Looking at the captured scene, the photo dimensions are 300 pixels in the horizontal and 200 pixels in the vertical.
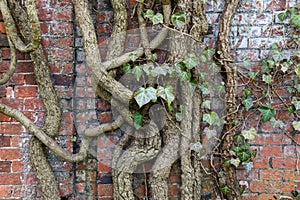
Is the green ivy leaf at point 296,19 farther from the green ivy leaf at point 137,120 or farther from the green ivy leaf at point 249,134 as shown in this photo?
the green ivy leaf at point 137,120

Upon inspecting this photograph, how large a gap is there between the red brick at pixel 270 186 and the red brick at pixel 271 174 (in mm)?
25

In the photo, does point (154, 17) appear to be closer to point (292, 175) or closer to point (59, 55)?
point (59, 55)

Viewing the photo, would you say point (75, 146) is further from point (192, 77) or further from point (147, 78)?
point (192, 77)

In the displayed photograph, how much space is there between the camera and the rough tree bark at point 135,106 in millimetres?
1810

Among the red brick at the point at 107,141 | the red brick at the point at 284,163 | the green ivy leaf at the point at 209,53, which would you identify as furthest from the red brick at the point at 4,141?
the red brick at the point at 284,163

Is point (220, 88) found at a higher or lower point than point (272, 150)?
higher

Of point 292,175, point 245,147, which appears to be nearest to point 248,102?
point 245,147

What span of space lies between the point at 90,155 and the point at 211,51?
96cm

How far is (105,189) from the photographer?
1916mm

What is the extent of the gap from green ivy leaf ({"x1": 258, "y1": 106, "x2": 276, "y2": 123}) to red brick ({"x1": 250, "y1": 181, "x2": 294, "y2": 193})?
40 centimetres

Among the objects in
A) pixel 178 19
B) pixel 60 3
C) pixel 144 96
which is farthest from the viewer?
pixel 60 3

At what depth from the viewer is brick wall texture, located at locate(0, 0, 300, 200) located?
1853mm

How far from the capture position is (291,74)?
6.19 feet

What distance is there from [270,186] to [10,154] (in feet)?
5.18
